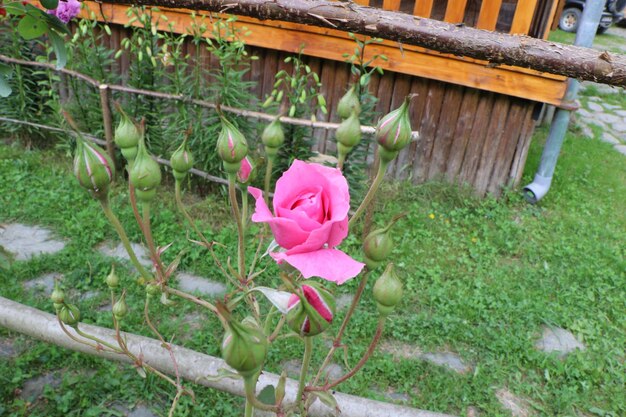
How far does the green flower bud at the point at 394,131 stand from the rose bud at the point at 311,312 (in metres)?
0.22

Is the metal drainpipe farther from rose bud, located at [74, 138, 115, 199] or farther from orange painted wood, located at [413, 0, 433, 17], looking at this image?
rose bud, located at [74, 138, 115, 199]

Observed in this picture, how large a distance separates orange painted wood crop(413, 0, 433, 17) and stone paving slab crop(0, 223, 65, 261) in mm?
2817

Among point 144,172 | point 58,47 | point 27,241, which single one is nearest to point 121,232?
point 144,172

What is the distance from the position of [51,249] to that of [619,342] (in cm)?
334

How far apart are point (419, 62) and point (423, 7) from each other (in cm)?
37

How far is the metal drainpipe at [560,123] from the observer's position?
355 centimetres

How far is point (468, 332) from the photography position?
287 centimetres

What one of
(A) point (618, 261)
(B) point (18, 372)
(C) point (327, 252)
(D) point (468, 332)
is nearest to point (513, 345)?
(D) point (468, 332)

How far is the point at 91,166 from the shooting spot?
646mm

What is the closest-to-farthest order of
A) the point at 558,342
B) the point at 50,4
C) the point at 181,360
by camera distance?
the point at 50,4 < the point at 181,360 < the point at 558,342

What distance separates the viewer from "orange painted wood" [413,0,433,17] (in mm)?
3627

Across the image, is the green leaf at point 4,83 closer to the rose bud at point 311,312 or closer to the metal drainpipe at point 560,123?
the rose bud at point 311,312

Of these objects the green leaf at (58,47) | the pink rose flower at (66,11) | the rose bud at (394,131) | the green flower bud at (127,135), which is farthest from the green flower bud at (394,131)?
the pink rose flower at (66,11)

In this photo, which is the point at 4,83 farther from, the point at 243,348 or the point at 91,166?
the point at 243,348
